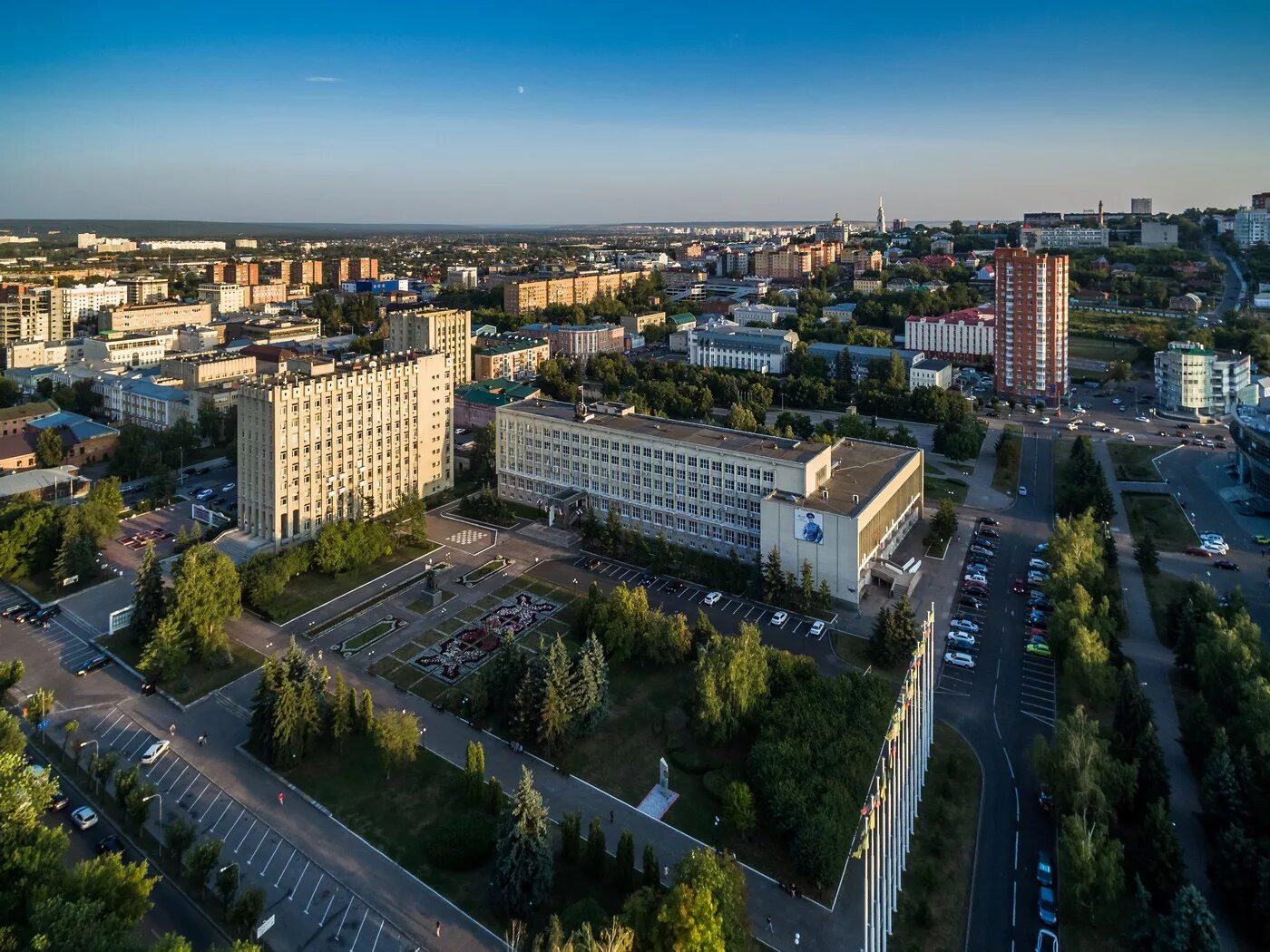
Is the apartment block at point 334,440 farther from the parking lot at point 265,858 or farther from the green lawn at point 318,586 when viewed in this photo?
the parking lot at point 265,858

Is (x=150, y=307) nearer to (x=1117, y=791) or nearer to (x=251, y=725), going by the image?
(x=251, y=725)

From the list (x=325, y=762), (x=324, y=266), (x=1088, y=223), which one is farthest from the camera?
(x=1088, y=223)

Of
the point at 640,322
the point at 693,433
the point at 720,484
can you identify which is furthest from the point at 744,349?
the point at 720,484

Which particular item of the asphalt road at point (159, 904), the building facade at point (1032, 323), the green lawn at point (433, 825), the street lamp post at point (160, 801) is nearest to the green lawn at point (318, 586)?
the green lawn at point (433, 825)

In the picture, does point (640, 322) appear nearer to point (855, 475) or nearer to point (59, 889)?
point (855, 475)

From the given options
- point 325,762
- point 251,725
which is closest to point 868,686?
point 325,762

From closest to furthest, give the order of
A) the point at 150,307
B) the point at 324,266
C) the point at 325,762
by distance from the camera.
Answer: the point at 325,762 → the point at 150,307 → the point at 324,266
